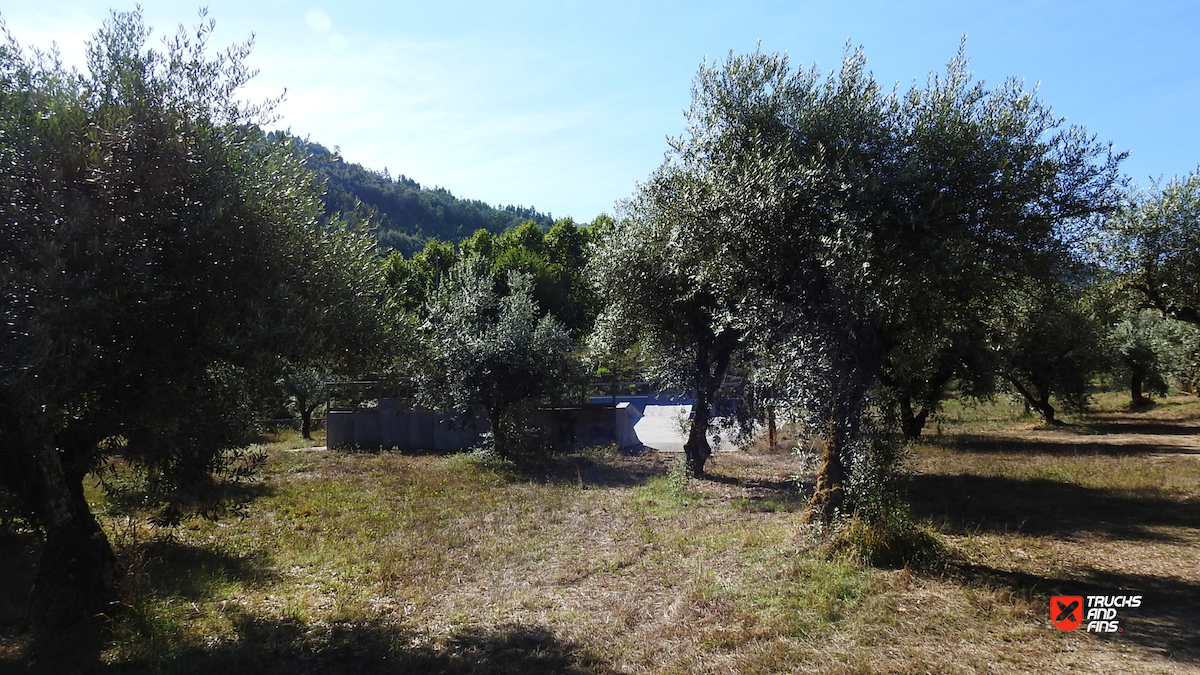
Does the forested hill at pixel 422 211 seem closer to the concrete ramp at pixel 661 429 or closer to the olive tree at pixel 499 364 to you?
the concrete ramp at pixel 661 429

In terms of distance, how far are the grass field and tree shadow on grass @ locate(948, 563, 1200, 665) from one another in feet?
0.10

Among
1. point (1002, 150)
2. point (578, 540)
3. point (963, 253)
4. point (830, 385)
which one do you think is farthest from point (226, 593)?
point (1002, 150)

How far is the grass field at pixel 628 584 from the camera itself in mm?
5590

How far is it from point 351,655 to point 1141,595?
25.0ft

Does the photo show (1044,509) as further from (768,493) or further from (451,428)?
(451,428)

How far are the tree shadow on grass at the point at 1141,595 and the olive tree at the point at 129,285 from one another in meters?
7.30

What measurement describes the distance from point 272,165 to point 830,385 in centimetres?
640

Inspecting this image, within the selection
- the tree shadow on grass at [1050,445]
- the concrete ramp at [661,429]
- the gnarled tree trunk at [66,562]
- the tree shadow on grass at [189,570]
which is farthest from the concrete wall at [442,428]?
the gnarled tree trunk at [66,562]

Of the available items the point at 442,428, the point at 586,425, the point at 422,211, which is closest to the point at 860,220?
the point at 586,425

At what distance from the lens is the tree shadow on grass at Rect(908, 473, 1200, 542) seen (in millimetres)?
9789

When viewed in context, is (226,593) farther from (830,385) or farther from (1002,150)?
(1002,150)

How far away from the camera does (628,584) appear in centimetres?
758

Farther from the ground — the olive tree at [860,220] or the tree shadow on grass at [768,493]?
the olive tree at [860,220]

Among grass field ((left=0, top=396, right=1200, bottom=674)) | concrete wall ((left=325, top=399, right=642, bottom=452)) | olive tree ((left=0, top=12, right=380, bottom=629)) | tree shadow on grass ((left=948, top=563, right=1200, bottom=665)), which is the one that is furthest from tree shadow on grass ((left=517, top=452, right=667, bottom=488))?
Answer: olive tree ((left=0, top=12, right=380, bottom=629))
